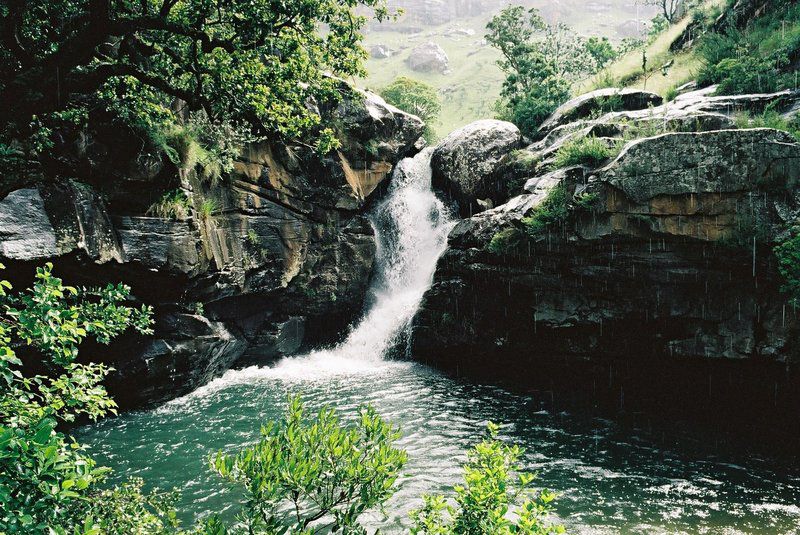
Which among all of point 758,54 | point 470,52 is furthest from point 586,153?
point 470,52

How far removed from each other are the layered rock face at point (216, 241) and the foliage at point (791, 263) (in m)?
11.6

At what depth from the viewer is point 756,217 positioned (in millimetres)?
12820

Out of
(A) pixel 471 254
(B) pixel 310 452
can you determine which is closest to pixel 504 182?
(A) pixel 471 254

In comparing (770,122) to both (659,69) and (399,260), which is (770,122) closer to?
(659,69)

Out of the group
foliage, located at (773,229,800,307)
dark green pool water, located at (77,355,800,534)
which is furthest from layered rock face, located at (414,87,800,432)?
dark green pool water, located at (77,355,800,534)

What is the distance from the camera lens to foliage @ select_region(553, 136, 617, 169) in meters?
15.9

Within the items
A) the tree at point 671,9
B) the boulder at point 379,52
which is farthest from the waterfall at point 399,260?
the boulder at point 379,52

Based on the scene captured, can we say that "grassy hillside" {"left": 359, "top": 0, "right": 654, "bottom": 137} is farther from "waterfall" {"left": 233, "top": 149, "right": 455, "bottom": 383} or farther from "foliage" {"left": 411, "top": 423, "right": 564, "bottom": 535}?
"foliage" {"left": 411, "top": 423, "right": 564, "bottom": 535}

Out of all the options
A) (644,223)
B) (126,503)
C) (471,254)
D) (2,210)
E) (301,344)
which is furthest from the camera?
(301,344)

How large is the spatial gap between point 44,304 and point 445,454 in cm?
998

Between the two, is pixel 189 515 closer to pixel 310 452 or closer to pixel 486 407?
pixel 310 452

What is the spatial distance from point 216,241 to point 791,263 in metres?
17.8

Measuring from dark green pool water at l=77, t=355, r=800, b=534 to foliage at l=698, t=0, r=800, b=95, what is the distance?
13.5 m

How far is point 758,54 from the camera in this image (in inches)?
717
